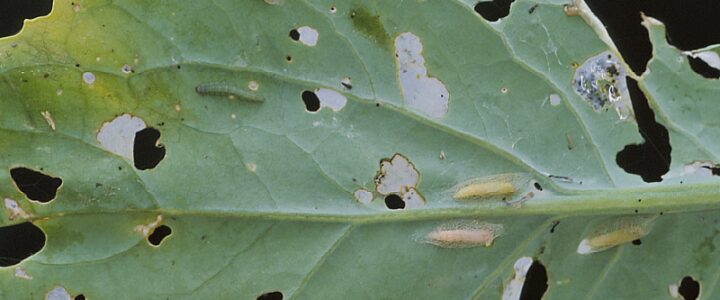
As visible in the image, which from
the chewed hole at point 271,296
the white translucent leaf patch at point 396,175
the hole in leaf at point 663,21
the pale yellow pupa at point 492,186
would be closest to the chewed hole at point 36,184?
the chewed hole at point 271,296

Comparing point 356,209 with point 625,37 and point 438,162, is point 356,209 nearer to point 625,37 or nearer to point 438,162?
point 438,162

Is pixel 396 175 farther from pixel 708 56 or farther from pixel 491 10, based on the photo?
pixel 708 56

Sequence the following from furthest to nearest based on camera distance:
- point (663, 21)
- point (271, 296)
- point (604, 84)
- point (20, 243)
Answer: point (663, 21) < point (20, 243) < point (604, 84) < point (271, 296)

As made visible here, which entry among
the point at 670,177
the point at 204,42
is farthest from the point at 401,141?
the point at 670,177

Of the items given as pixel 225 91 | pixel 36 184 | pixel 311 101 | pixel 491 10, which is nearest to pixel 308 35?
pixel 311 101

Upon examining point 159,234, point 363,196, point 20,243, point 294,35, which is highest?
point 294,35

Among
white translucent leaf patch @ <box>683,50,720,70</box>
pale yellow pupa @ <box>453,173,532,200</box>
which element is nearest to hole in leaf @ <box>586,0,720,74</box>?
white translucent leaf patch @ <box>683,50,720,70</box>

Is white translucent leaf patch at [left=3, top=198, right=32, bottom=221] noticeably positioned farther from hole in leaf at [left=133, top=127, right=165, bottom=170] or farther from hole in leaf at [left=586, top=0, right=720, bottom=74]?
hole in leaf at [left=586, top=0, right=720, bottom=74]
